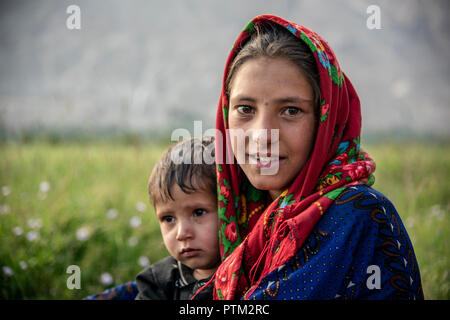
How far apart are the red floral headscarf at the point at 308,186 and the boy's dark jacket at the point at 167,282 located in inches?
14.9

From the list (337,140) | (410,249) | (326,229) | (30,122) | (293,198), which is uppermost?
(30,122)

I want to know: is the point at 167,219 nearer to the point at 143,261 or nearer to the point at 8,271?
the point at 143,261

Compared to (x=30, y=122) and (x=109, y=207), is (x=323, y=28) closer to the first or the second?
(x=109, y=207)

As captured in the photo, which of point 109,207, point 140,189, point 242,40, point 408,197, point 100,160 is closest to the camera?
point 242,40

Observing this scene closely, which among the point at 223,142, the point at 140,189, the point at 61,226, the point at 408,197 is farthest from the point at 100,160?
the point at 408,197

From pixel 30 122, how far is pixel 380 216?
207 inches

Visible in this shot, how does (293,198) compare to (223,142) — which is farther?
(223,142)

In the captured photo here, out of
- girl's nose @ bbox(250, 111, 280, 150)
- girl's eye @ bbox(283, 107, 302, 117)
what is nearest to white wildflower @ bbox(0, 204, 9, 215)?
girl's nose @ bbox(250, 111, 280, 150)

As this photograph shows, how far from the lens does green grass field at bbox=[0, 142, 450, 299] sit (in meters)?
3.25

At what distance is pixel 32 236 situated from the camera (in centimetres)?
347

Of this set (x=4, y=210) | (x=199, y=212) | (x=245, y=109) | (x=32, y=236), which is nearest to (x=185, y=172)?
(x=199, y=212)

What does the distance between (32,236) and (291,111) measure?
2.84 m

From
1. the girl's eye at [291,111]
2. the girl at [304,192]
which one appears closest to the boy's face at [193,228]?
the girl at [304,192]

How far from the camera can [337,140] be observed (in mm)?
1797
